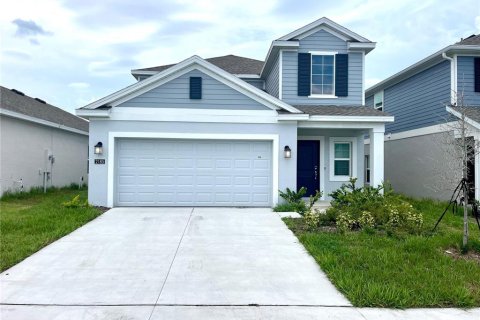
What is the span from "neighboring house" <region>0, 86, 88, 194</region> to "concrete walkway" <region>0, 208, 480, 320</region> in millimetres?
A: 7056

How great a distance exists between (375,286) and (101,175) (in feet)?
27.8

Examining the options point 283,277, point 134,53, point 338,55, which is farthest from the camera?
point 134,53

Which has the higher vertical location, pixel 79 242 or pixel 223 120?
pixel 223 120

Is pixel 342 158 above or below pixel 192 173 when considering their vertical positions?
above

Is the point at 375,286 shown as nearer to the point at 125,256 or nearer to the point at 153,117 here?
the point at 125,256

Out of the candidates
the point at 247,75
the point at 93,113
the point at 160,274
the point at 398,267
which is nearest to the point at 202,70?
the point at 93,113

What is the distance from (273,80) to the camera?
14.0 m

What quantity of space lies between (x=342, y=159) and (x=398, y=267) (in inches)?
310

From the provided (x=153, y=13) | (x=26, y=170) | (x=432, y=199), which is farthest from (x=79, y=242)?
(x=432, y=199)

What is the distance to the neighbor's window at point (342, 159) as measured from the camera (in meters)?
13.1

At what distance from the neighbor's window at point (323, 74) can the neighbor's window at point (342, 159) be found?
192 centimetres

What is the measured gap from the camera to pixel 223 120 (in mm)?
11078

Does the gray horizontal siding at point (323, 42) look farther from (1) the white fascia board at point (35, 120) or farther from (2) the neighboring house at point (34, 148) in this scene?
(2) the neighboring house at point (34, 148)

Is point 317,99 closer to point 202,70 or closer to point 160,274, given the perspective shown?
point 202,70
